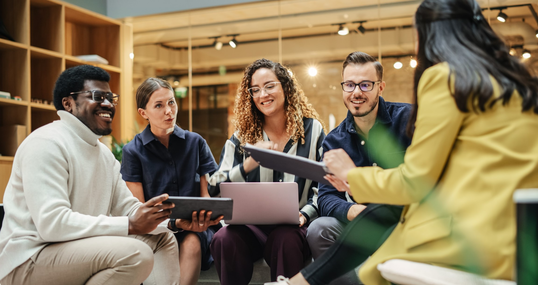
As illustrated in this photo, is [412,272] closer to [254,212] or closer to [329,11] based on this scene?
[254,212]

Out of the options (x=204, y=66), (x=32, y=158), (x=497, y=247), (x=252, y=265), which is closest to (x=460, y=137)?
(x=497, y=247)

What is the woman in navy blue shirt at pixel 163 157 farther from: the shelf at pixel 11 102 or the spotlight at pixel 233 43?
the spotlight at pixel 233 43

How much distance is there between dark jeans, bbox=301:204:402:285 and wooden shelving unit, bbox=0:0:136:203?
3456 mm

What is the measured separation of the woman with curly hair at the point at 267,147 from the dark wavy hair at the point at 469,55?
0.98 meters

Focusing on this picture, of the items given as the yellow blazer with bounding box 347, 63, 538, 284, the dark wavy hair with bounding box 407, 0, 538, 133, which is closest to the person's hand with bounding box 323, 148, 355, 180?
the yellow blazer with bounding box 347, 63, 538, 284

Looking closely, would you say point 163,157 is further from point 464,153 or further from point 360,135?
point 464,153

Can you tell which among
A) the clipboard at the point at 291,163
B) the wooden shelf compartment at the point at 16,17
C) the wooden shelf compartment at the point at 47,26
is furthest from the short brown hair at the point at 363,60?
the wooden shelf compartment at the point at 47,26

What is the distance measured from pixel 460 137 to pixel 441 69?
0.19 m

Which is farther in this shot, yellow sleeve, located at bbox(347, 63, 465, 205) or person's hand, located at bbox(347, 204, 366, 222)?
person's hand, located at bbox(347, 204, 366, 222)

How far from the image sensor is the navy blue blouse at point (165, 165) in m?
2.69

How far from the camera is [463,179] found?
128 centimetres

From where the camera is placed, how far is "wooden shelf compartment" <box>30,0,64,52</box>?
475cm

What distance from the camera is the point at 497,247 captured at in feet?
4.01

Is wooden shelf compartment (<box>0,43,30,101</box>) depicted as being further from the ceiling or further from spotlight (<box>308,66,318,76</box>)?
spotlight (<box>308,66,318,76</box>)
